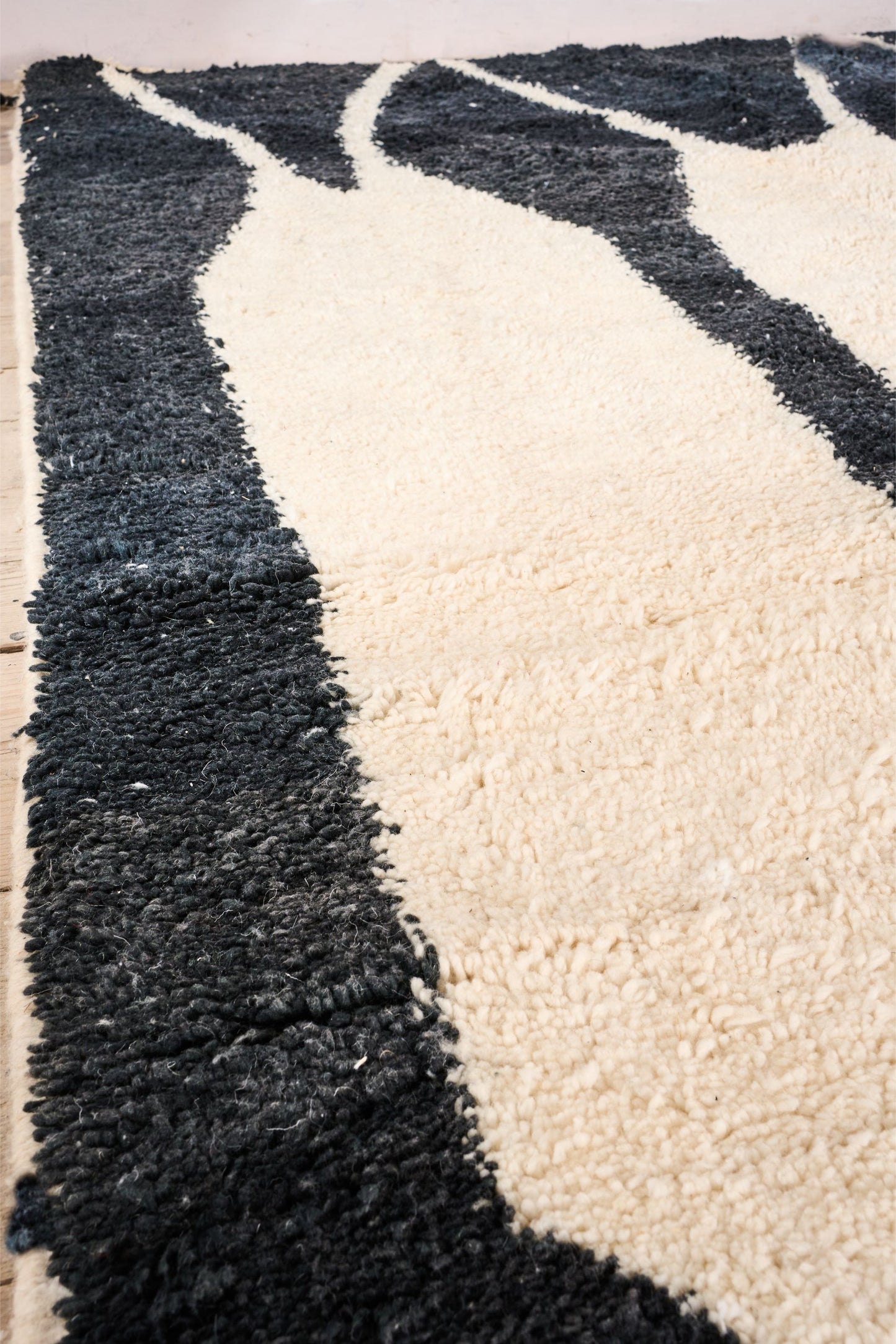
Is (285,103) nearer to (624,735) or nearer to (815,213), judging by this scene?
(815,213)

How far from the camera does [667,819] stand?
1.67 ft

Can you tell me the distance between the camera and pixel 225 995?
43 cm

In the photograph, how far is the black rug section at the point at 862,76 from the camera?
4.43 ft

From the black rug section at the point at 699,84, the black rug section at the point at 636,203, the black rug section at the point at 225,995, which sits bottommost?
the black rug section at the point at 225,995

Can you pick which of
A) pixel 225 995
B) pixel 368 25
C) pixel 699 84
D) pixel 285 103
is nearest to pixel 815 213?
pixel 699 84

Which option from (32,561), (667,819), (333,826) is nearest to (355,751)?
(333,826)

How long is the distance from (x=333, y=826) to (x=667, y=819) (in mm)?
171

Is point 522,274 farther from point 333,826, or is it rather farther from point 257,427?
point 333,826

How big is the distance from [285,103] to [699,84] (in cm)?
60

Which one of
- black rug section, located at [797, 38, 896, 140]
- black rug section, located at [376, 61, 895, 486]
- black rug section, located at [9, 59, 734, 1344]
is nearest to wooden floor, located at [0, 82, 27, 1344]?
black rug section, located at [9, 59, 734, 1344]

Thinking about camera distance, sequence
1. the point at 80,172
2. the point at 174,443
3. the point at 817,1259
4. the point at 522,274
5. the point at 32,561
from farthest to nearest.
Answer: the point at 80,172 < the point at 522,274 < the point at 174,443 < the point at 32,561 < the point at 817,1259

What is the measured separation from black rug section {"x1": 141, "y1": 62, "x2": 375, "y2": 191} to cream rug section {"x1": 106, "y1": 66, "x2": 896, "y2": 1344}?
0.37 metres

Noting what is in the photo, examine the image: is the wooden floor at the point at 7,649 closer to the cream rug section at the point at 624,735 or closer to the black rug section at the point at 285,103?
the cream rug section at the point at 624,735

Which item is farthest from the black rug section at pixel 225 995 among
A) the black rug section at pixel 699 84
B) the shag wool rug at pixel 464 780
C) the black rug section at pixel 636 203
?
the black rug section at pixel 699 84
